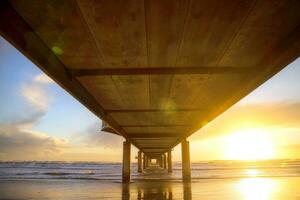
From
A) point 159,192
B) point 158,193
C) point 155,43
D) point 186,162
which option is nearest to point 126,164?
point 186,162

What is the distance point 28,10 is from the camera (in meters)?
3.39

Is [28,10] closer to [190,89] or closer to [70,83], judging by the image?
[70,83]

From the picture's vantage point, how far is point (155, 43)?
14.5 feet

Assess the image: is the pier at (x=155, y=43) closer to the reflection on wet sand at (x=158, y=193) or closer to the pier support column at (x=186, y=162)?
the reflection on wet sand at (x=158, y=193)

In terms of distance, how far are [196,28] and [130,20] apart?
952mm

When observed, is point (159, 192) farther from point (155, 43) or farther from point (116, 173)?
point (116, 173)

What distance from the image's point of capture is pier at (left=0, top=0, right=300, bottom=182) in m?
3.42

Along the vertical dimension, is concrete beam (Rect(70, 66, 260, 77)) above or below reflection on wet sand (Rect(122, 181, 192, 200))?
above

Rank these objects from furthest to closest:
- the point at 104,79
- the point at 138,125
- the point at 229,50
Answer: the point at 138,125 → the point at 104,79 → the point at 229,50

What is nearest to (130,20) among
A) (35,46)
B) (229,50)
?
(35,46)

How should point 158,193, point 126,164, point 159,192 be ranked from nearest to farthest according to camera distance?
point 158,193, point 159,192, point 126,164

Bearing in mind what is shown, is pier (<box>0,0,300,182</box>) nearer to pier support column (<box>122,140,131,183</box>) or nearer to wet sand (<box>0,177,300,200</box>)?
wet sand (<box>0,177,300,200</box>)

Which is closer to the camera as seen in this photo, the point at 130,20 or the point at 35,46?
the point at 130,20

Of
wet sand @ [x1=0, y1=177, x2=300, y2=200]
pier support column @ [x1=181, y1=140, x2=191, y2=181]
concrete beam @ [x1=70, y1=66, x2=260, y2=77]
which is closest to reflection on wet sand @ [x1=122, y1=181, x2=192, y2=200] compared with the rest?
wet sand @ [x1=0, y1=177, x2=300, y2=200]
